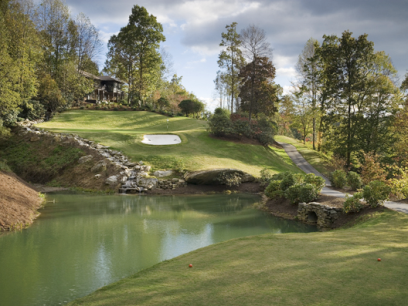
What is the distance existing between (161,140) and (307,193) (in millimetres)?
15695

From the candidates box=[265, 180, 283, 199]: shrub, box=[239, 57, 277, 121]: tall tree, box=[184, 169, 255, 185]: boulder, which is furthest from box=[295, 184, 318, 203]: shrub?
box=[239, 57, 277, 121]: tall tree

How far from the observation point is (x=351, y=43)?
25125 mm

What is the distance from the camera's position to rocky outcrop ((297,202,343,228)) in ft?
38.5

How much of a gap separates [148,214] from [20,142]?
16.3m

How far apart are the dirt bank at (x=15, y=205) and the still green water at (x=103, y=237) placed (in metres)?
0.45

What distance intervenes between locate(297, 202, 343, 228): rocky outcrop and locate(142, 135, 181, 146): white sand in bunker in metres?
14.9

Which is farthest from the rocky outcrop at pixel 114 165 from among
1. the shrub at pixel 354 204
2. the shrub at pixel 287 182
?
the shrub at pixel 354 204

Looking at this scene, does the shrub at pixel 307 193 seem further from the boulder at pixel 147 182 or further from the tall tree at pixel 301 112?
the tall tree at pixel 301 112

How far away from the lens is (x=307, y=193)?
13367 mm

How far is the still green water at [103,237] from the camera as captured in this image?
20.6 feet

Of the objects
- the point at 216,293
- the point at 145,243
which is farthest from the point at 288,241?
the point at 145,243

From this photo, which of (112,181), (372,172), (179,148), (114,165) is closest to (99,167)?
(114,165)

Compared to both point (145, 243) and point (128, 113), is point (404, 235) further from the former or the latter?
point (128, 113)

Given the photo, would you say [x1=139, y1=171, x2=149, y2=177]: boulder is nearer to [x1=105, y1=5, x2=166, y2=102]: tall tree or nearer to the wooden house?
[x1=105, y1=5, x2=166, y2=102]: tall tree
